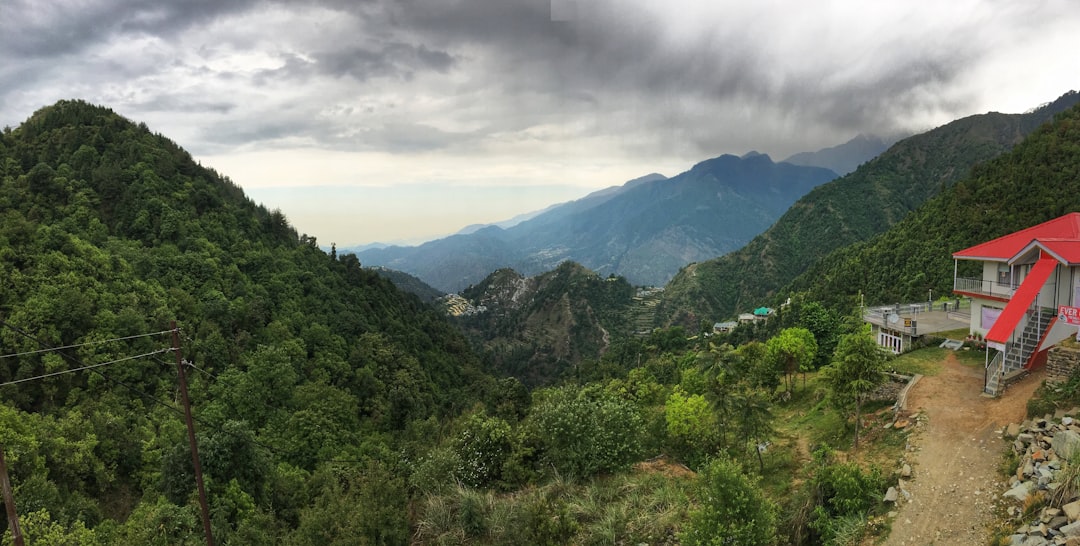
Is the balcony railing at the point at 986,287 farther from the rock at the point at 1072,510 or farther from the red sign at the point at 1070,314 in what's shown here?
the rock at the point at 1072,510

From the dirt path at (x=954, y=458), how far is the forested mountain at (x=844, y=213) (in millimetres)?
107841

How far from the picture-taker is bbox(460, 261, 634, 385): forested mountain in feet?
372

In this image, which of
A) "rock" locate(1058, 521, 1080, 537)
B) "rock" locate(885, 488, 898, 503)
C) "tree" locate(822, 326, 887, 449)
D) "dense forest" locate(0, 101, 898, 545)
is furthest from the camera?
"tree" locate(822, 326, 887, 449)

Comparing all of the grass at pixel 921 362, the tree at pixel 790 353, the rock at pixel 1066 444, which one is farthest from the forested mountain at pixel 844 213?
the rock at pixel 1066 444

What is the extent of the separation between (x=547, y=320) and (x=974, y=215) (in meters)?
95.4

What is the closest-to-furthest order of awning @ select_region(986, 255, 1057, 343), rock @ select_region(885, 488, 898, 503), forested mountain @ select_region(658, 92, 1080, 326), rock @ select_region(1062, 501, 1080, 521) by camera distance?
rock @ select_region(1062, 501, 1080, 521)
rock @ select_region(885, 488, 898, 503)
awning @ select_region(986, 255, 1057, 343)
forested mountain @ select_region(658, 92, 1080, 326)

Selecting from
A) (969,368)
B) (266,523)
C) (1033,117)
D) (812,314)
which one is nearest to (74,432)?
(266,523)

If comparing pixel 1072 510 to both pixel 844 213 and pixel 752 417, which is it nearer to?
pixel 752 417

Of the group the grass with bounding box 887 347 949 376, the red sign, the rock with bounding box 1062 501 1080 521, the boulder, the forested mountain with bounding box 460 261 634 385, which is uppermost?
the red sign

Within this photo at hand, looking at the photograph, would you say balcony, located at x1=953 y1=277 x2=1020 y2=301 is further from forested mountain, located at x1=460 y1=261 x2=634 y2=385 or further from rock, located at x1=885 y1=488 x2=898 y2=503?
forested mountain, located at x1=460 y1=261 x2=634 y2=385

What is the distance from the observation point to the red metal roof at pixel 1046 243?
55.4ft

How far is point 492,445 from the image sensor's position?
18016 mm

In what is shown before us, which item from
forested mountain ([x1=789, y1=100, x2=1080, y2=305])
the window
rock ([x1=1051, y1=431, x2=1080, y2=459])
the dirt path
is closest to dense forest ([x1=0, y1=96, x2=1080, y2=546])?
forested mountain ([x1=789, y1=100, x2=1080, y2=305])

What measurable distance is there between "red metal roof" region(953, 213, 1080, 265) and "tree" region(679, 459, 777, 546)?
15.5m
